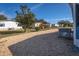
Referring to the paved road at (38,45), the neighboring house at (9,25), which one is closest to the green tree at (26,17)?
the neighboring house at (9,25)

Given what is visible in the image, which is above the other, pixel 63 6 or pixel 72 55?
pixel 63 6

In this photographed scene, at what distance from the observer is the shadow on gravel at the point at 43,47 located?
37.4 ft

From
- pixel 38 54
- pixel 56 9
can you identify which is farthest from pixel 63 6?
pixel 38 54

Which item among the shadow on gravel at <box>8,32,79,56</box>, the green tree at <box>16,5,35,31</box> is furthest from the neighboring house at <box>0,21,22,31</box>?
the shadow on gravel at <box>8,32,79,56</box>

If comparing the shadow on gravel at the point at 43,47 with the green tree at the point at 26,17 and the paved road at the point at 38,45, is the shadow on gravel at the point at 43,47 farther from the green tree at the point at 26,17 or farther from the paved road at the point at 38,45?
the green tree at the point at 26,17

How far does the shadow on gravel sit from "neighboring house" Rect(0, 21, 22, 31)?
26 centimetres

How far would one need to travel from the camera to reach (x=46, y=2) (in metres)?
11.3

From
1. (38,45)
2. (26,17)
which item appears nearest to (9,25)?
(26,17)

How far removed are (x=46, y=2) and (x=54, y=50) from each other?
0.77m

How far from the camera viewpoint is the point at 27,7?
1134 centimetres

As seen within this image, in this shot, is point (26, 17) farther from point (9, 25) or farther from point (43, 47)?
point (43, 47)

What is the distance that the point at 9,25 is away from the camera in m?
11.4

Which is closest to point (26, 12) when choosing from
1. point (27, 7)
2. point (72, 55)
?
point (27, 7)

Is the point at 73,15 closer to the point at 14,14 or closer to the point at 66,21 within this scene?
the point at 66,21
